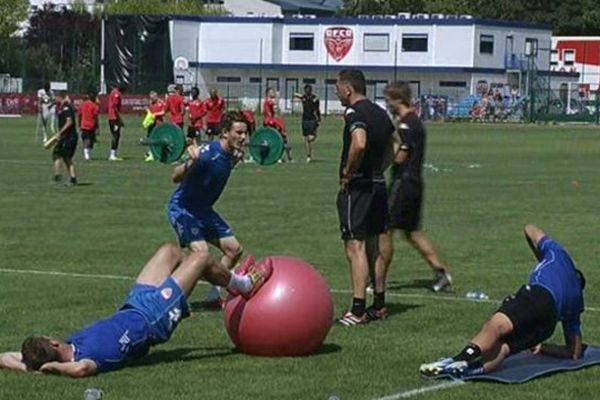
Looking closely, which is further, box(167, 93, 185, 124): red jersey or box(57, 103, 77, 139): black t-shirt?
box(167, 93, 185, 124): red jersey

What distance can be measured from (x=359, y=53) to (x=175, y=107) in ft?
172

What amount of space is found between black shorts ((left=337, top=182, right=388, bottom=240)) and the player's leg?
2.04m

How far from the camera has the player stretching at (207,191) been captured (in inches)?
464

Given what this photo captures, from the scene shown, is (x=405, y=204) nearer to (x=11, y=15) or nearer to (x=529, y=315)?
(x=529, y=315)

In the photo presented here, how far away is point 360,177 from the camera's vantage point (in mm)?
12391

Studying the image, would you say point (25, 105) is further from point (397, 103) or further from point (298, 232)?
point (397, 103)

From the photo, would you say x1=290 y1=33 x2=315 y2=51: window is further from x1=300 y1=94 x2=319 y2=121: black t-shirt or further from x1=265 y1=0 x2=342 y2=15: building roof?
x1=300 y1=94 x2=319 y2=121: black t-shirt

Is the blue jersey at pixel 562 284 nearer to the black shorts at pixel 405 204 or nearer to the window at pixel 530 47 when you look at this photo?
the black shorts at pixel 405 204

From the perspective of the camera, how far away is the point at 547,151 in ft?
154

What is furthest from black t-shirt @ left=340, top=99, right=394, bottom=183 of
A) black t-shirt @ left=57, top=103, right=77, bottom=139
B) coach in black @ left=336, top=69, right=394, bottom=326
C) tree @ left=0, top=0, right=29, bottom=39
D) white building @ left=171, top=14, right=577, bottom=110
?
tree @ left=0, top=0, right=29, bottom=39

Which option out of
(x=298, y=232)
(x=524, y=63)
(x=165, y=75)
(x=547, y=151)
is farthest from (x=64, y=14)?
(x=298, y=232)

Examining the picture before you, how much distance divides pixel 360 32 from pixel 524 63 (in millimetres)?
10306

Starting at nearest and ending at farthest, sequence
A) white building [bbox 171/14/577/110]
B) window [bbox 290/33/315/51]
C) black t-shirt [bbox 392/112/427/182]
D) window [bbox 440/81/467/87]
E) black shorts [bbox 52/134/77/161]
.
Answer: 1. black t-shirt [bbox 392/112/427/182]
2. black shorts [bbox 52/134/77/161]
3. white building [bbox 171/14/577/110]
4. window [bbox 440/81/467/87]
5. window [bbox 290/33/315/51]

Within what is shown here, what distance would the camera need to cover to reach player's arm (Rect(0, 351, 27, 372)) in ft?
32.8
